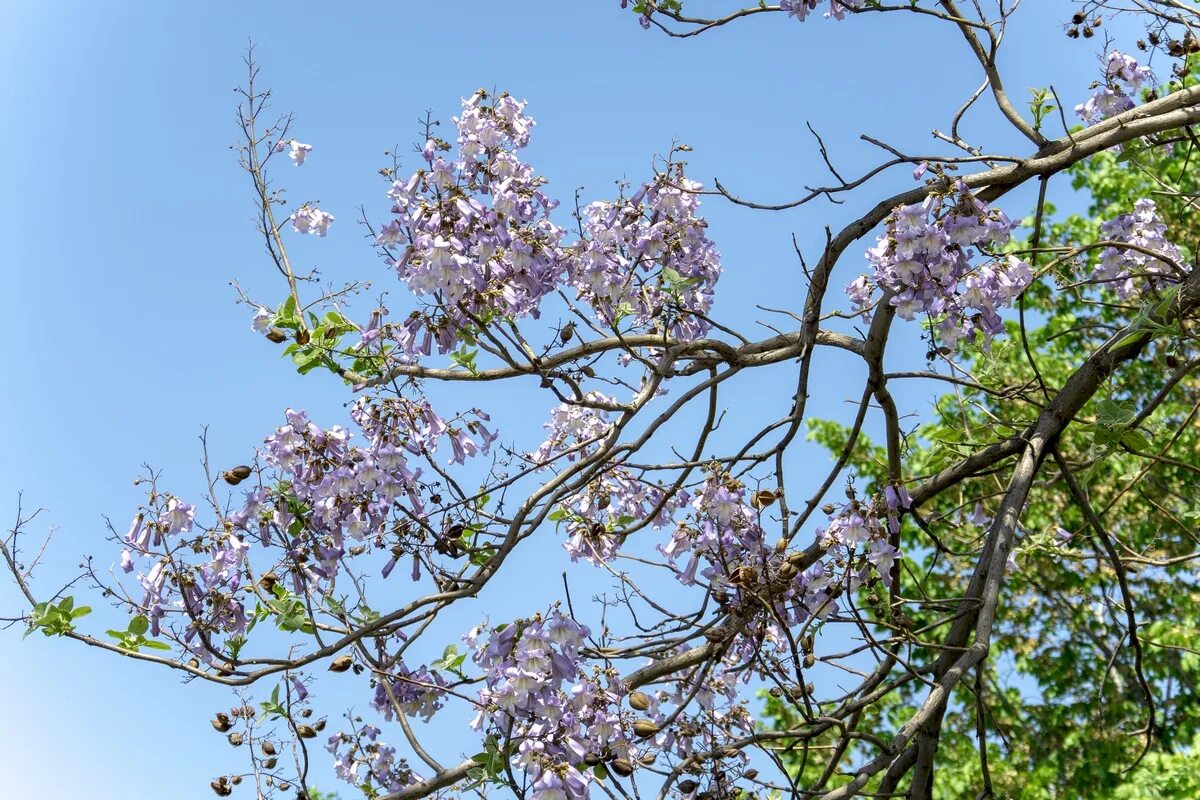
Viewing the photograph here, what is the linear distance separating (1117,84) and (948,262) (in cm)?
182

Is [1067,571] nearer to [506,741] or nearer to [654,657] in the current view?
[654,657]

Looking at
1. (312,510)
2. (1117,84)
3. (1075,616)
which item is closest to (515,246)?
(312,510)

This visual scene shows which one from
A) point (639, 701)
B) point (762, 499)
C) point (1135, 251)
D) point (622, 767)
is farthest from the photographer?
point (1135, 251)

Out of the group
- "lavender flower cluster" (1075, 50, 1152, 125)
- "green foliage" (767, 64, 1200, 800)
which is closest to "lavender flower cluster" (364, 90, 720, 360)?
"lavender flower cluster" (1075, 50, 1152, 125)

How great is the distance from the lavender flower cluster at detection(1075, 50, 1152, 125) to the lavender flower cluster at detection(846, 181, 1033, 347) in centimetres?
157

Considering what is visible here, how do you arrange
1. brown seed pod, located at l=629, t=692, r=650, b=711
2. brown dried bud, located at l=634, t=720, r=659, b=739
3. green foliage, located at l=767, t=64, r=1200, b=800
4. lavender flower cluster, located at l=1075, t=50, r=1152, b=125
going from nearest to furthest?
brown dried bud, located at l=634, t=720, r=659, b=739, brown seed pod, located at l=629, t=692, r=650, b=711, lavender flower cluster, located at l=1075, t=50, r=1152, b=125, green foliage, located at l=767, t=64, r=1200, b=800

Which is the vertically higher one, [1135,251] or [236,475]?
[1135,251]

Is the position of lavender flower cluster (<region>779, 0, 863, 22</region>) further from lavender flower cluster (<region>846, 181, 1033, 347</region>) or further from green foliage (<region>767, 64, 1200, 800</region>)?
green foliage (<region>767, 64, 1200, 800</region>)

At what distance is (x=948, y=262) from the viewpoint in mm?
3152

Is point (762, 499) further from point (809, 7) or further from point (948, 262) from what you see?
point (809, 7)

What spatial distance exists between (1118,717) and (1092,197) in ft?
14.1

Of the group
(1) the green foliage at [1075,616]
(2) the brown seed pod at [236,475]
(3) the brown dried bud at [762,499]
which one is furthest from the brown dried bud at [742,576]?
(1) the green foliage at [1075,616]

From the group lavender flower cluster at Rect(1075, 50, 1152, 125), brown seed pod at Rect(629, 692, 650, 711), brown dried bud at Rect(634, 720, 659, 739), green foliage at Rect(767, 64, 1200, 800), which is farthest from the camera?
green foliage at Rect(767, 64, 1200, 800)

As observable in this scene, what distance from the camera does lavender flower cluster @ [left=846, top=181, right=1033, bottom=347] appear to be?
312cm
